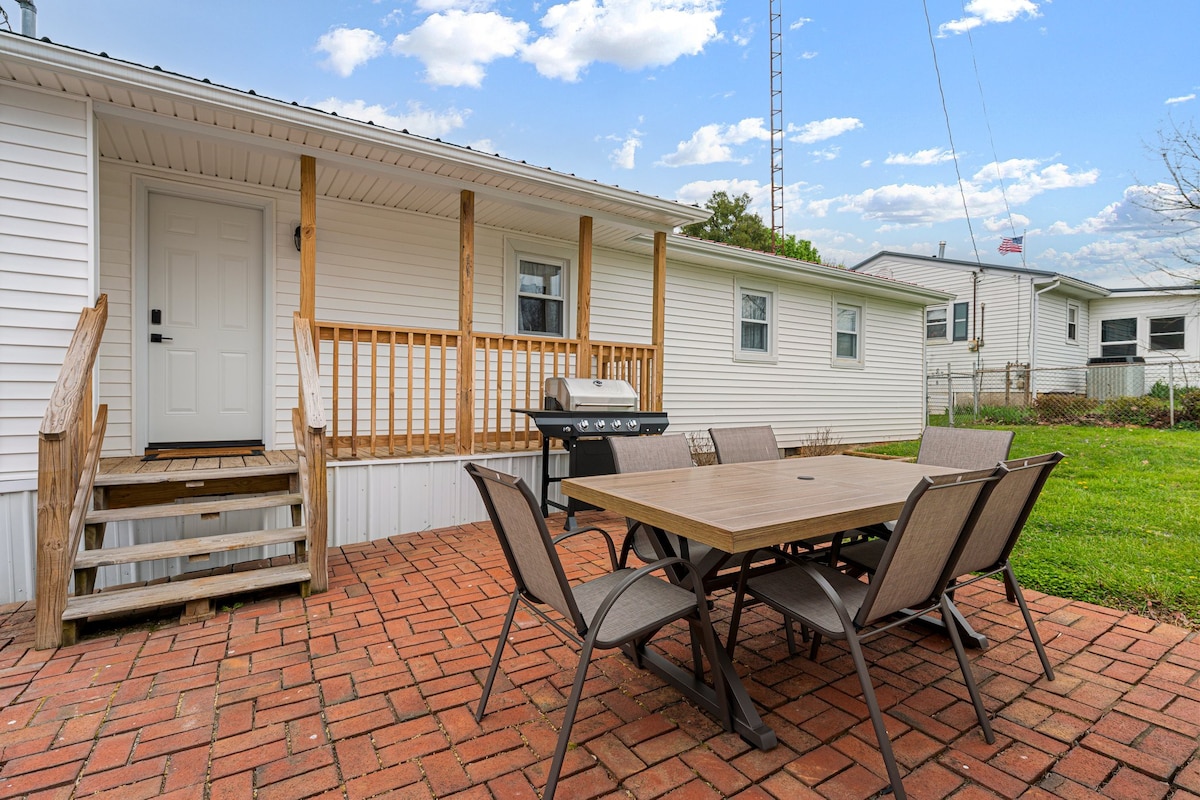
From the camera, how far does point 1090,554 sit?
373 centimetres

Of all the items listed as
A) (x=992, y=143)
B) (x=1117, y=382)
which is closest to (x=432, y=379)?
(x=992, y=143)

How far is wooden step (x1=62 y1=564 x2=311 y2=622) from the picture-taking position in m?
2.74

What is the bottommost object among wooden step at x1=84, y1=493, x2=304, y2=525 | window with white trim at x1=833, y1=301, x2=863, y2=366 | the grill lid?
wooden step at x1=84, y1=493, x2=304, y2=525

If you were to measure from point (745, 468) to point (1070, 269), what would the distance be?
772 inches

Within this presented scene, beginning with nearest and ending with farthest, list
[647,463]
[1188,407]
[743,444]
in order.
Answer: [647,463], [743,444], [1188,407]

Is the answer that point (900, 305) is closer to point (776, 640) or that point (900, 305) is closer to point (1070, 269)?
point (776, 640)

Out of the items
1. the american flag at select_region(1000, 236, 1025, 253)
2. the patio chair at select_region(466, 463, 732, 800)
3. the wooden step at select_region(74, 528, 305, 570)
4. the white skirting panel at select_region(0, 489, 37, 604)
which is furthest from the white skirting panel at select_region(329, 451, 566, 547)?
the american flag at select_region(1000, 236, 1025, 253)

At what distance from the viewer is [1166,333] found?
1569 cm

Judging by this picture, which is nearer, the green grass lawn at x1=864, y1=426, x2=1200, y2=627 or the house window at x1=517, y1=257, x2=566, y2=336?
the green grass lawn at x1=864, y1=426, x2=1200, y2=627

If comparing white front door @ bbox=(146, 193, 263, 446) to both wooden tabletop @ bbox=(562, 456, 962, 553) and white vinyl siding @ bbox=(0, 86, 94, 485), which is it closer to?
white vinyl siding @ bbox=(0, 86, 94, 485)

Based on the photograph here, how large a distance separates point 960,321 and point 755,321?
10161mm

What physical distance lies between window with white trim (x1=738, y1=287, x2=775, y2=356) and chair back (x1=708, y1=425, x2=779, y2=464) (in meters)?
4.81

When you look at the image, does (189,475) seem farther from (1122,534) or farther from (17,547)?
(1122,534)

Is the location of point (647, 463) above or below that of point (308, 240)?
below
